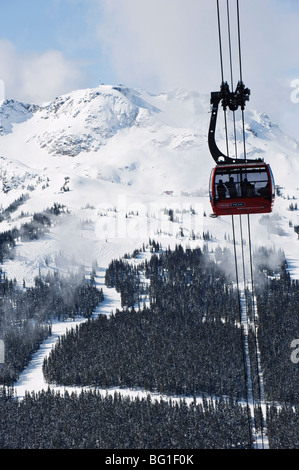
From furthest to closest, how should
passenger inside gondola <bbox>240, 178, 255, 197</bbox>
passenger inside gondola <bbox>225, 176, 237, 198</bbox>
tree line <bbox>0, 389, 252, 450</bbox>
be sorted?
tree line <bbox>0, 389, 252, 450</bbox> < passenger inside gondola <bbox>225, 176, 237, 198</bbox> < passenger inside gondola <bbox>240, 178, 255, 197</bbox>

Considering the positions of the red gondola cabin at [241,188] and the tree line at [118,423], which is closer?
the red gondola cabin at [241,188]

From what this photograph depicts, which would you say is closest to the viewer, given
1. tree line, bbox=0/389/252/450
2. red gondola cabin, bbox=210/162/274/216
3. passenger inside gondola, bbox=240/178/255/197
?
red gondola cabin, bbox=210/162/274/216

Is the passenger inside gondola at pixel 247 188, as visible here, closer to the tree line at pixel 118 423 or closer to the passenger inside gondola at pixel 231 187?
the passenger inside gondola at pixel 231 187

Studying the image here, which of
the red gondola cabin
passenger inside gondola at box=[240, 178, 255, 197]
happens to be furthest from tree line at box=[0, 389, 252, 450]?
passenger inside gondola at box=[240, 178, 255, 197]

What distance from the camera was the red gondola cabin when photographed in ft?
148

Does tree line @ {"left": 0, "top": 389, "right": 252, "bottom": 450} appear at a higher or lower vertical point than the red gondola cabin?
lower

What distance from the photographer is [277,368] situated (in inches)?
7525

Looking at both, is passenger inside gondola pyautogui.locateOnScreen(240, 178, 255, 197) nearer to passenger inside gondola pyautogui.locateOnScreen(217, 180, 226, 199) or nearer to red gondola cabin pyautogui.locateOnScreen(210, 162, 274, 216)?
red gondola cabin pyautogui.locateOnScreen(210, 162, 274, 216)

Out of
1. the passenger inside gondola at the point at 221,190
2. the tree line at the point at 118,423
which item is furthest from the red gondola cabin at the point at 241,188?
the tree line at the point at 118,423

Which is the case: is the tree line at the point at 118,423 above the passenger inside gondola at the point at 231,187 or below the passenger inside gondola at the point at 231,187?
below

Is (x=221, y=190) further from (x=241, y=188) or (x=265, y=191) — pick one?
(x=265, y=191)

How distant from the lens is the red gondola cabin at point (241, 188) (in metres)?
45.0

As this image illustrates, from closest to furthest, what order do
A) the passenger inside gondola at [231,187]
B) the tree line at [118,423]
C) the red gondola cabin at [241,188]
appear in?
the red gondola cabin at [241,188] < the passenger inside gondola at [231,187] < the tree line at [118,423]

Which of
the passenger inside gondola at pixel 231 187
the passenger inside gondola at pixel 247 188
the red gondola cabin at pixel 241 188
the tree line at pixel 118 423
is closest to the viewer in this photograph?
the red gondola cabin at pixel 241 188
